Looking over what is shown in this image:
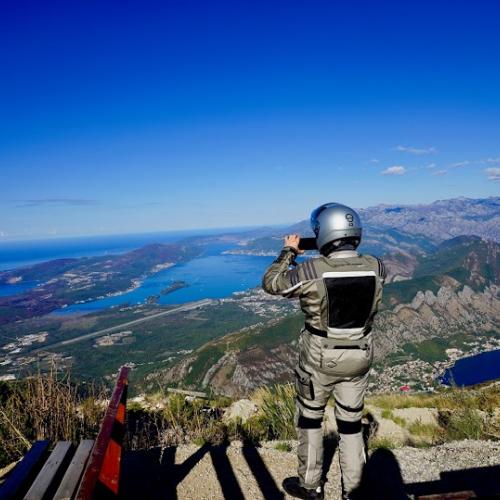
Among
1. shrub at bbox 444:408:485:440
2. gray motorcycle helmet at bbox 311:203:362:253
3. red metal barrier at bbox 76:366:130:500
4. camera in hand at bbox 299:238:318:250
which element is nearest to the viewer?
red metal barrier at bbox 76:366:130:500

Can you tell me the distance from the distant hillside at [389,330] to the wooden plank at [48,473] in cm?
3506

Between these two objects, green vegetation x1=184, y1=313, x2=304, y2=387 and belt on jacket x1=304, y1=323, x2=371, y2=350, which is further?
green vegetation x1=184, y1=313, x2=304, y2=387

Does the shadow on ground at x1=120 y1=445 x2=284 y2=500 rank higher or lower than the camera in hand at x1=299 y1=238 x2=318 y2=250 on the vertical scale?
lower

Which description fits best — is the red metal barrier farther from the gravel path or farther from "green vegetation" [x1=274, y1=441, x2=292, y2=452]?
"green vegetation" [x1=274, y1=441, x2=292, y2=452]

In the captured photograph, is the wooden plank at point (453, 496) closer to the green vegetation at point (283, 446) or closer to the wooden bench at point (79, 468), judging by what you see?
the wooden bench at point (79, 468)

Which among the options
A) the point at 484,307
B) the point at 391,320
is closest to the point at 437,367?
the point at 391,320

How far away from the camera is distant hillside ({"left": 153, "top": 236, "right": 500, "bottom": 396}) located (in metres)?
79.3

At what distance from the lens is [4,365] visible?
7100cm

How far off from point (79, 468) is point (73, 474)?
90 mm

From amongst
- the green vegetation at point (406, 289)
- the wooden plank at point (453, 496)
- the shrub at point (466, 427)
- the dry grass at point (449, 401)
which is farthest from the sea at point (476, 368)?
the wooden plank at point (453, 496)

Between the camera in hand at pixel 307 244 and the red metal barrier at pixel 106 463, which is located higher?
the camera in hand at pixel 307 244

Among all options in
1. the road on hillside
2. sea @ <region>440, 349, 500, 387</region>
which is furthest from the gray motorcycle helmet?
the road on hillside

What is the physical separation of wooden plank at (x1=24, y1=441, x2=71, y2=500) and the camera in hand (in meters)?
3.14

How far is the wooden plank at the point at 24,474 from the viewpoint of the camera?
2793 millimetres
